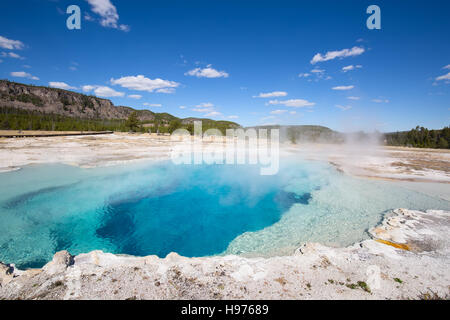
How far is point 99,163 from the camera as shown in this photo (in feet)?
57.2

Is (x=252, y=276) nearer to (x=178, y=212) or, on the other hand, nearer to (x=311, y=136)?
(x=178, y=212)

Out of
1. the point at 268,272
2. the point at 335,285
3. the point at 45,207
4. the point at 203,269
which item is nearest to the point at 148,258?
the point at 203,269

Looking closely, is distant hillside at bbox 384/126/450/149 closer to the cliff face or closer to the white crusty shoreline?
the white crusty shoreline

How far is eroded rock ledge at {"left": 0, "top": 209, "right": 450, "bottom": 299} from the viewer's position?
344cm

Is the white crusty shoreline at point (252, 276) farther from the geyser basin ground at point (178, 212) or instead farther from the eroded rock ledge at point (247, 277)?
the geyser basin ground at point (178, 212)

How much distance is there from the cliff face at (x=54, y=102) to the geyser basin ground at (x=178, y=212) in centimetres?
15603

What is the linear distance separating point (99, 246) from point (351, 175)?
17128 mm

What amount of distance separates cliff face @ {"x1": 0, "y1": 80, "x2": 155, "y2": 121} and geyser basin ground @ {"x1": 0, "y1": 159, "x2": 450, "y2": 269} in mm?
156031

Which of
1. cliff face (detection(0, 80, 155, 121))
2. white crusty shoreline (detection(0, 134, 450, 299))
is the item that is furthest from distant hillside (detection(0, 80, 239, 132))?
white crusty shoreline (detection(0, 134, 450, 299))

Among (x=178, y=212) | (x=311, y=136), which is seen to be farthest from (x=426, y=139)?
(x=178, y=212)

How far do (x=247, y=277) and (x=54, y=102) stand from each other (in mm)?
206178

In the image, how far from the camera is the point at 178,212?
370 inches

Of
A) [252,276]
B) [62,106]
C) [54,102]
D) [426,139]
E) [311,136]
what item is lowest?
[252,276]

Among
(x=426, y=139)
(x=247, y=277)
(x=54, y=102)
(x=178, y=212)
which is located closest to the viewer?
(x=247, y=277)
